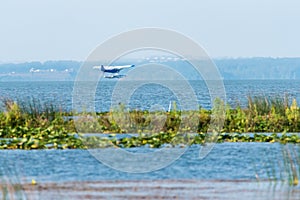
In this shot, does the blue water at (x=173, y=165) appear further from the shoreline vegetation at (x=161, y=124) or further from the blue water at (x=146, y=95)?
the blue water at (x=146, y=95)

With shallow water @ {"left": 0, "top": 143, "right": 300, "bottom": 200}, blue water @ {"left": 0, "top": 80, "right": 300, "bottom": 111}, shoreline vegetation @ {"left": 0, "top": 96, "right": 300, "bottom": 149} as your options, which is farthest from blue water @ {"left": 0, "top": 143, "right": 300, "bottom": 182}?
blue water @ {"left": 0, "top": 80, "right": 300, "bottom": 111}

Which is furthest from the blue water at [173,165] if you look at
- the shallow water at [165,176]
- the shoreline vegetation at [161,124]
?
the shoreline vegetation at [161,124]

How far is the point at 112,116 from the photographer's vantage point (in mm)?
27812

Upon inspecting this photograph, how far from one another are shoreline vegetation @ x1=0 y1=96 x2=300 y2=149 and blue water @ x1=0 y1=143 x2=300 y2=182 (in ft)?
3.65

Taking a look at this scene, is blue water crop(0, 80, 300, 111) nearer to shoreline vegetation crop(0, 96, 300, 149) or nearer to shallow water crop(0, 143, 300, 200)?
shoreline vegetation crop(0, 96, 300, 149)

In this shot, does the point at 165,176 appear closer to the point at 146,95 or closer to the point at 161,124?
the point at 161,124

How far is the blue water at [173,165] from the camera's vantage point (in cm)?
1981

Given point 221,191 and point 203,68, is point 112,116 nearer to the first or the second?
point 203,68

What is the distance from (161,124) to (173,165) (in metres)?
5.03

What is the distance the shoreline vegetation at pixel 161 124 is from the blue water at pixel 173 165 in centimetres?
111

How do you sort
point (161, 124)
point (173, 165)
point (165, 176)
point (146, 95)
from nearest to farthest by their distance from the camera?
point (165, 176), point (173, 165), point (161, 124), point (146, 95)

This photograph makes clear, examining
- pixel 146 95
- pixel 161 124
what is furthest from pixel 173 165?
pixel 146 95

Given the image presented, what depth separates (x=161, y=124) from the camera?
87.5 ft

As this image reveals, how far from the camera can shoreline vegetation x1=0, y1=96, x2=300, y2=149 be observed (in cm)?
2539
